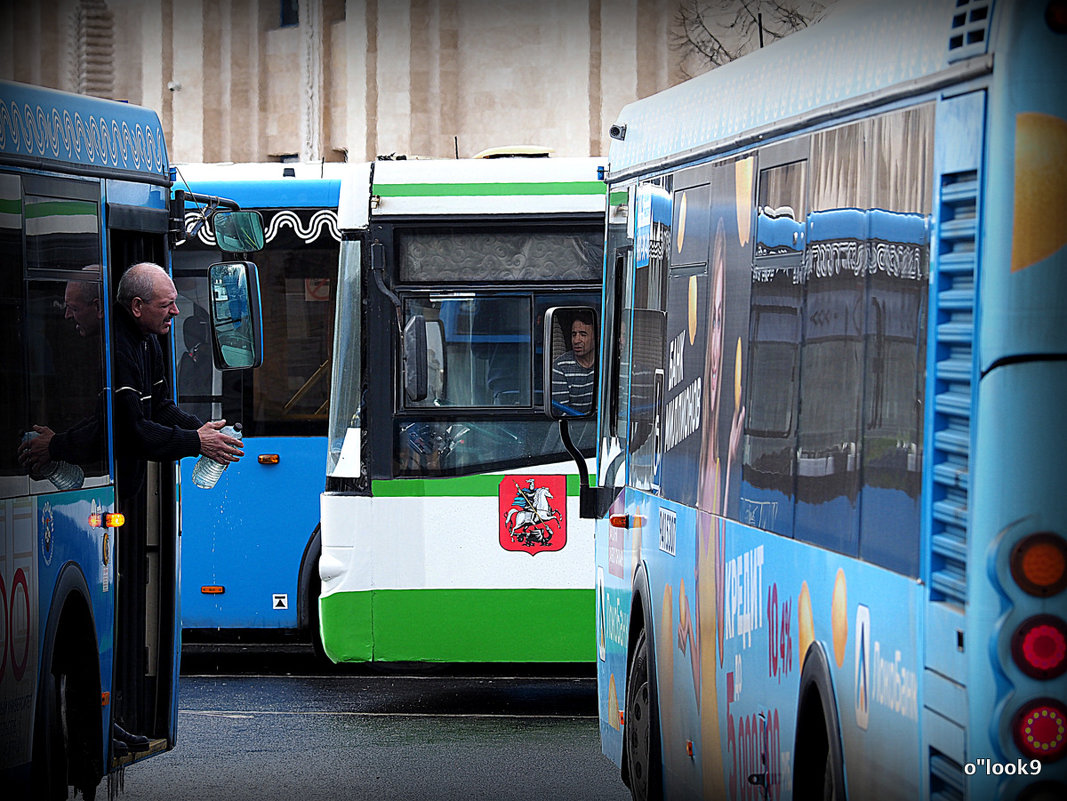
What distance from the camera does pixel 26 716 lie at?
628cm

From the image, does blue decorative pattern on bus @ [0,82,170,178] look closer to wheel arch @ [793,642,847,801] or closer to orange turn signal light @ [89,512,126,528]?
orange turn signal light @ [89,512,126,528]

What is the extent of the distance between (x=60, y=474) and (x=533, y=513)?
4153 mm

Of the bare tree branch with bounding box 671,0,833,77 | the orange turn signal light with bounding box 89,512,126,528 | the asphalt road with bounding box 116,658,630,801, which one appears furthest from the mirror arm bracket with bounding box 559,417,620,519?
the bare tree branch with bounding box 671,0,833,77

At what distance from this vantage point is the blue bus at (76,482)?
6.21 metres

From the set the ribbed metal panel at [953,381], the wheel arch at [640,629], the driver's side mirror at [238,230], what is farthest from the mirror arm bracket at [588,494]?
the ribbed metal panel at [953,381]

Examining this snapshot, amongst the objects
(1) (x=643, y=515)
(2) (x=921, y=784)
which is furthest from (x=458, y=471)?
(2) (x=921, y=784)

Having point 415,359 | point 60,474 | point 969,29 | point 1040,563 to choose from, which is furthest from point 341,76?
point 1040,563

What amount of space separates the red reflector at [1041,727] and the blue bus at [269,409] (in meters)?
8.46

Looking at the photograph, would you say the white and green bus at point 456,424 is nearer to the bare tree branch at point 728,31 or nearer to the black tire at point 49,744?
the black tire at point 49,744

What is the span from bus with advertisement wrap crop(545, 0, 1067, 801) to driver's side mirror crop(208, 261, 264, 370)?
75.4 inches

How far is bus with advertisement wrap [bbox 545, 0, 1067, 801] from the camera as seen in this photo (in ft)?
12.5

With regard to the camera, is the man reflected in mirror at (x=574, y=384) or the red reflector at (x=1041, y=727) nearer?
the red reflector at (x=1041, y=727)

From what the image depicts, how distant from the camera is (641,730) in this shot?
731cm

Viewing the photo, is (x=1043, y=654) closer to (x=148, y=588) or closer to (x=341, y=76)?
(x=148, y=588)
